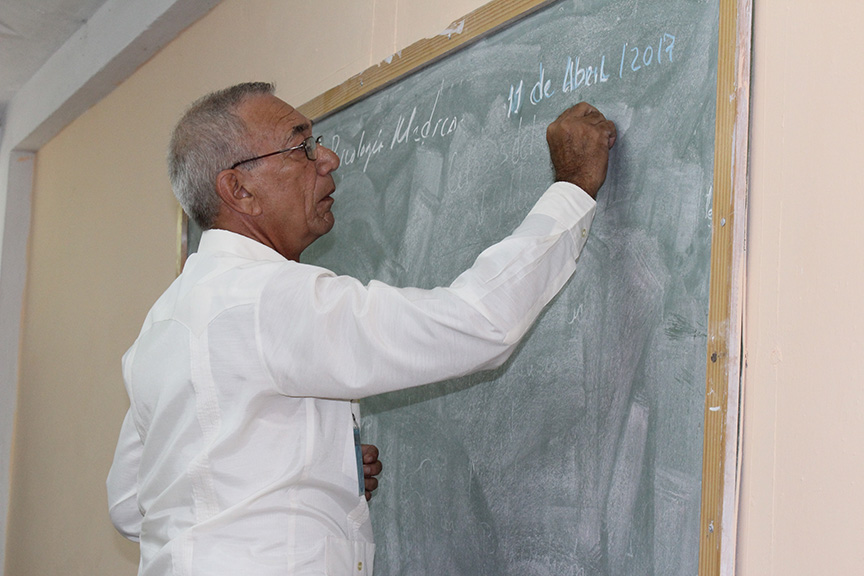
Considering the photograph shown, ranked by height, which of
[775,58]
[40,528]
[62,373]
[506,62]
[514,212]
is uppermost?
[506,62]

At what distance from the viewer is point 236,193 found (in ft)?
4.62

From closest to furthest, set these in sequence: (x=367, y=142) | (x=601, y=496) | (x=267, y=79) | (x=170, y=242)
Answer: (x=601, y=496), (x=367, y=142), (x=267, y=79), (x=170, y=242)

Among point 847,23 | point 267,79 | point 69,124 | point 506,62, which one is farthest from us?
point 69,124

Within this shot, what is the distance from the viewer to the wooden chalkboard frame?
111cm

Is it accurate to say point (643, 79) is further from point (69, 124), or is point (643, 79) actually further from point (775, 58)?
point (69, 124)

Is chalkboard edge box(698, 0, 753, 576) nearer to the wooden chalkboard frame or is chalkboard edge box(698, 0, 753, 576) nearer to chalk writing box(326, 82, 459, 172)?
the wooden chalkboard frame

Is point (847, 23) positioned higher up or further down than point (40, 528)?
higher up

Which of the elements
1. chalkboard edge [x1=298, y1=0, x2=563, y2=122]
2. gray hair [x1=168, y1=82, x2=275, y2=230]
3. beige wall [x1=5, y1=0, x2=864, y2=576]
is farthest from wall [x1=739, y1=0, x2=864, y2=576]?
gray hair [x1=168, y1=82, x2=275, y2=230]

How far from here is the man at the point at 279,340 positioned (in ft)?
3.83

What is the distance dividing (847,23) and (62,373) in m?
3.49

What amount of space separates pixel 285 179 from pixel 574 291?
1.63 feet

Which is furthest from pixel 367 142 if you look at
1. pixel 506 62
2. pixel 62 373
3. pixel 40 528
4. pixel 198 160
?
pixel 40 528

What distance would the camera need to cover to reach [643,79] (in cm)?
131

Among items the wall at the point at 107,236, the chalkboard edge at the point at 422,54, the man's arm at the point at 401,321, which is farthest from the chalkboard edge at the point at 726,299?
the wall at the point at 107,236
